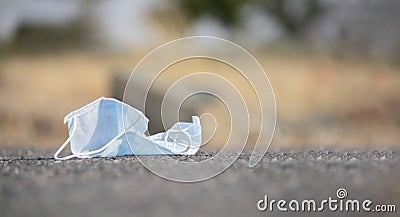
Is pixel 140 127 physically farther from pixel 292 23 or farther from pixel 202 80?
pixel 292 23

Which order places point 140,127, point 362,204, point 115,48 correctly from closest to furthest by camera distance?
point 362,204 < point 140,127 < point 115,48

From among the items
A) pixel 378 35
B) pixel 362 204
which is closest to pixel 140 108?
pixel 362 204

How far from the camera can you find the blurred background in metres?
10.9

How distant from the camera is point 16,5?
44.7 ft

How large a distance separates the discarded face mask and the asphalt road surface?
0.09 m

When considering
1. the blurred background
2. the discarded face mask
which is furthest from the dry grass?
the discarded face mask

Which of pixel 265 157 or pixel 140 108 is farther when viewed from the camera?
pixel 140 108

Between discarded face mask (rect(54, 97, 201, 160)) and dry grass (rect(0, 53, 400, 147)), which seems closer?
discarded face mask (rect(54, 97, 201, 160))

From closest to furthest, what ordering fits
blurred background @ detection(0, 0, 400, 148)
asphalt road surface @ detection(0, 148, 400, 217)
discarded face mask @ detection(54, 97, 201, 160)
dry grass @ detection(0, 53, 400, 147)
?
asphalt road surface @ detection(0, 148, 400, 217) → discarded face mask @ detection(54, 97, 201, 160) → dry grass @ detection(0, 53, 400, 147) → blurred background @ detection(0, 0, 400, 148)

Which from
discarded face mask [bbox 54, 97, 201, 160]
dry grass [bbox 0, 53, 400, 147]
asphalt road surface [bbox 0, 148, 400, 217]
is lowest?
asphalt road surface [bbox 0, 148, 400, 217]

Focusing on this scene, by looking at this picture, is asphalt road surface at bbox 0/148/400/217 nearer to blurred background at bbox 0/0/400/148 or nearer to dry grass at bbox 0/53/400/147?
blurred background at bbox 0/0/400/148

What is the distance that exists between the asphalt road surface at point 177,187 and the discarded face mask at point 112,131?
94mm

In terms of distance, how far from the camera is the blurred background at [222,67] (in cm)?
1092

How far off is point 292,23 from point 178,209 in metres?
10.4
